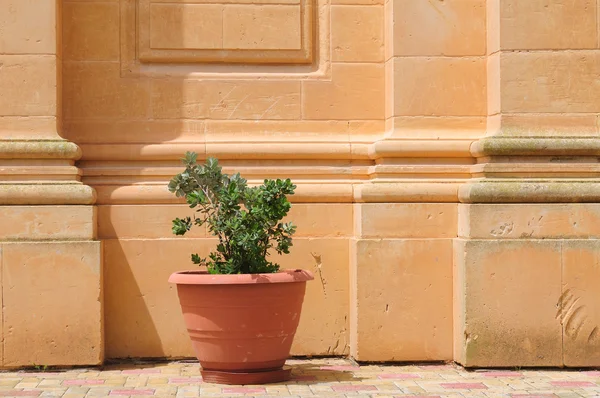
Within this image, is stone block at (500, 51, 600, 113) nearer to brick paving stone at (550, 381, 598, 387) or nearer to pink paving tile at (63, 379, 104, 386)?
brick paving stone at (550, 381, 598, 387)

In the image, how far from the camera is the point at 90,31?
8.73 m

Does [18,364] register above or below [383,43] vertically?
below

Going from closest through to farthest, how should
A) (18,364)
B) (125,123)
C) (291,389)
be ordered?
(291,389)
(18,364)
(125,123)

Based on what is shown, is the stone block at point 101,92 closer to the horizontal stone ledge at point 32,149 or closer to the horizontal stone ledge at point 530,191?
the horizontal stone ledge at point 32,149

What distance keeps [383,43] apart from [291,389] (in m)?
3.12

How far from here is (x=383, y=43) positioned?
350 inches

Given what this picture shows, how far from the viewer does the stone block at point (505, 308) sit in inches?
323

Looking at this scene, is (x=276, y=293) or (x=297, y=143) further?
(x=297, y=143)

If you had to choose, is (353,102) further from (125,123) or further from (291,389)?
(291,389)

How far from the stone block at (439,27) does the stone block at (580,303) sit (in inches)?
70.6

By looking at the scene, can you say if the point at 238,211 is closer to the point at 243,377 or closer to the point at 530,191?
the point at 243,377

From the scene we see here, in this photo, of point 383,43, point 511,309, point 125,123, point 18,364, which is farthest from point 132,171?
point 511,309

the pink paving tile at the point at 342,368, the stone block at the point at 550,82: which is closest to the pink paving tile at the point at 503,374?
the pink paving tile at the point at 342,368

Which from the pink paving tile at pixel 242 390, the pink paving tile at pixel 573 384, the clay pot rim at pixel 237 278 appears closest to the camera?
the pink paving tile at pixel 242 390
